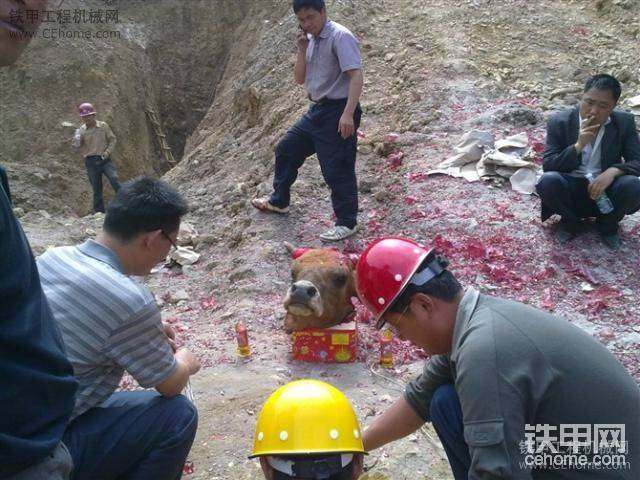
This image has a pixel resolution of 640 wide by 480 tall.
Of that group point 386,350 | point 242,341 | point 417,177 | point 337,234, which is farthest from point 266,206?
point 386,350

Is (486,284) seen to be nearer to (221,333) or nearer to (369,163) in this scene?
(221,333)

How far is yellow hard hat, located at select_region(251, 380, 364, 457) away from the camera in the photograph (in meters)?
2.50

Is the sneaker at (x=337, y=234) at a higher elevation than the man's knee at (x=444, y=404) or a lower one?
lower

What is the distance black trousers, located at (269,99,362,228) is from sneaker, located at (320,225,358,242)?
0.04 metres

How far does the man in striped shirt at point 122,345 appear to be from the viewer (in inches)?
101

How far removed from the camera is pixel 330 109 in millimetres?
5984

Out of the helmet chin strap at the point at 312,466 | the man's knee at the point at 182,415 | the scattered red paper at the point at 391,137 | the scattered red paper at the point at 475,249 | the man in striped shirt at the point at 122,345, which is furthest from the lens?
the scattered red paper at the point at 391,137

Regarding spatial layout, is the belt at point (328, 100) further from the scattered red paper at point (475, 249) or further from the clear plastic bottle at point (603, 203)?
the clear plastic bottle at point (603, 203)

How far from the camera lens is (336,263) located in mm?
4719

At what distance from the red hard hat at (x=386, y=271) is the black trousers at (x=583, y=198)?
136 inches

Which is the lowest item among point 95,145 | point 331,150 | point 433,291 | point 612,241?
point 95,145

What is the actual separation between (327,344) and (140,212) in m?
2.16

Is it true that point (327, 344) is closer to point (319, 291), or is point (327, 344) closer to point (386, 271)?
point (319, 291)

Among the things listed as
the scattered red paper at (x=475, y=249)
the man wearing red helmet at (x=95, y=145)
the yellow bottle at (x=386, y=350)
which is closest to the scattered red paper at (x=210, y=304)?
the yellow bottle at (x=386, y=350)
